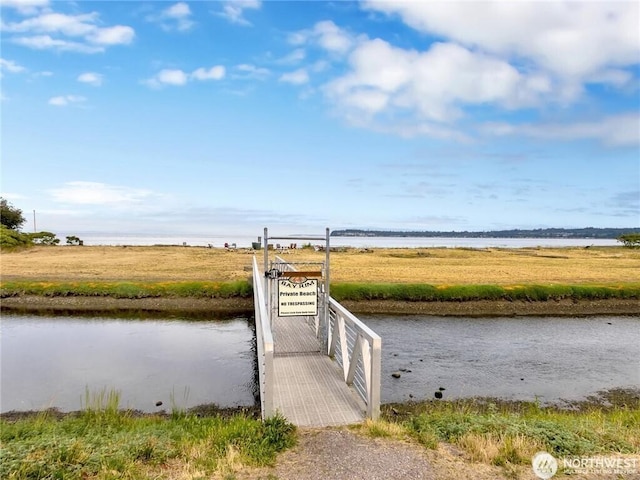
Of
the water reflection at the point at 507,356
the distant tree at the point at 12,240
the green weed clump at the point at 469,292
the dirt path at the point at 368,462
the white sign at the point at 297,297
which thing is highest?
the distant tree at the point at 12,240

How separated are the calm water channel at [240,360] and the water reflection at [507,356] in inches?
1.5

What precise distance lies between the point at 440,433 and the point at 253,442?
2900 millimetres

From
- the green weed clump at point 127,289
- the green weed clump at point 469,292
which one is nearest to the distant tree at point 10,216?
the green weed clump at point 127,289

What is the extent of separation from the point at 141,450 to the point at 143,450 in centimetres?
3

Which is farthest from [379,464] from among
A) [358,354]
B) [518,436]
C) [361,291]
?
[361,291]

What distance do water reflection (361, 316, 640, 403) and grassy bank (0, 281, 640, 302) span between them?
8.90ft

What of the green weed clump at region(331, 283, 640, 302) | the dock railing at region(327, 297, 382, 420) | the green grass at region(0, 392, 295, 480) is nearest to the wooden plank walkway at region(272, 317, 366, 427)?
the dock railing at region(327, 297, 382, 420)

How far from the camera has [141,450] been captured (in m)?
5.71

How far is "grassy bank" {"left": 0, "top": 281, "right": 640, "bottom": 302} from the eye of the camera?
77.7 ft

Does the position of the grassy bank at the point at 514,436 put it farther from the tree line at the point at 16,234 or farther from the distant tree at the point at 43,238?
the distant tree at the point at 43,238

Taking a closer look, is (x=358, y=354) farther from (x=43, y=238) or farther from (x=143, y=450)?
(x=43, y=238)

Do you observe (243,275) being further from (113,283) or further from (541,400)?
(541,400)

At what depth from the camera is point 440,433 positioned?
6570mm

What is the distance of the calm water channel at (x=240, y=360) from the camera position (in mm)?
11305
